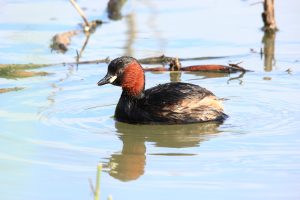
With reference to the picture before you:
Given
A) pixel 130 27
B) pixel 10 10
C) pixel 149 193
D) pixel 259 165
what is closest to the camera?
pixel 149 193

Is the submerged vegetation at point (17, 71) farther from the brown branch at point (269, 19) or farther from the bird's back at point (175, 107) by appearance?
the brown branch at point (269, 19)

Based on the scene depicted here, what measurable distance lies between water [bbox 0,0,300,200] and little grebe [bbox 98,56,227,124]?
115 millimetres

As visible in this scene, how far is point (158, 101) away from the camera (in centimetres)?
899

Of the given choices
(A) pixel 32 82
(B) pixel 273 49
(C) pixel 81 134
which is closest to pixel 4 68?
(A) pixel 32 82

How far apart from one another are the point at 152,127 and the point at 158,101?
285 mm

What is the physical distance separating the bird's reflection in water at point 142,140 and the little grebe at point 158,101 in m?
0.09

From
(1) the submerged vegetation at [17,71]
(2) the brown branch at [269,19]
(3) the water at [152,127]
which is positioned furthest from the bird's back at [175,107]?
(2) the brown branch at [269,19]

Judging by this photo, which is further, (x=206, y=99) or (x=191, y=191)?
(x=206, y=99)

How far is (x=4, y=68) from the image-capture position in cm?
1098

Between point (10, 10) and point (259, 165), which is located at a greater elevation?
point (10, 10)

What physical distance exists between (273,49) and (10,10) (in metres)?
4.72

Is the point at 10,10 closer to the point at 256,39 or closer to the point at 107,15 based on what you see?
the point at 107,15

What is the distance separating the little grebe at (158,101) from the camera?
352 inches

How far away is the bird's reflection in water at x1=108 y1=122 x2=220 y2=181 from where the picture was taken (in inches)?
292
